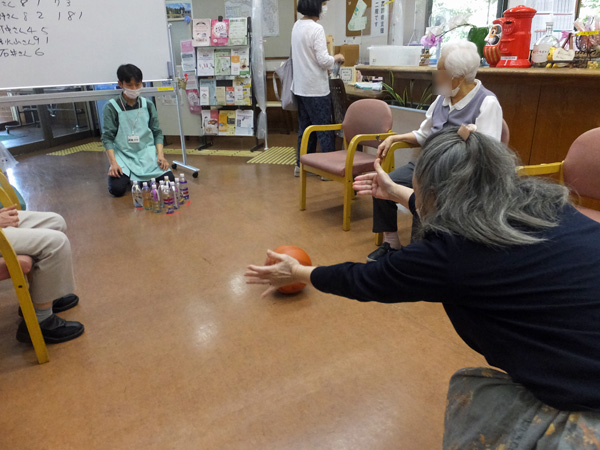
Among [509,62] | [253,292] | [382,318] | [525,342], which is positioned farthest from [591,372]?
[509,62]

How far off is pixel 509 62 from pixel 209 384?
2.57 m

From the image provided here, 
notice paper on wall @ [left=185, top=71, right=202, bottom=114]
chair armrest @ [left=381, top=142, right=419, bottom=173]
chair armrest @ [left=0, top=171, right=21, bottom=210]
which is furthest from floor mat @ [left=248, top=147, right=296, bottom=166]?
chair armrest @ [left=0, top=171, right=21, bottom=210]

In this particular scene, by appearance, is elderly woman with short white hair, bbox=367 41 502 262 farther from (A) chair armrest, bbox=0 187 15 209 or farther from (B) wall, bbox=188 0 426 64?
(B) wall, bbox=188 0 426 64

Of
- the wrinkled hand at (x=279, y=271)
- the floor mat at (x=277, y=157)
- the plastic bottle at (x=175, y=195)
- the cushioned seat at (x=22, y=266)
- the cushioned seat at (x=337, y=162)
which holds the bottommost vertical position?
the floor mat at (x=277, y=157)

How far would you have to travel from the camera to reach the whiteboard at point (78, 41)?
3.22m

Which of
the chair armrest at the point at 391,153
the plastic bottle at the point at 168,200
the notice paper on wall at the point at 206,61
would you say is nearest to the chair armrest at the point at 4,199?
the plastic bottle at the point at 168,200

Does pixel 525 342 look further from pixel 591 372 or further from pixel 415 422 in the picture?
pixel 415 422

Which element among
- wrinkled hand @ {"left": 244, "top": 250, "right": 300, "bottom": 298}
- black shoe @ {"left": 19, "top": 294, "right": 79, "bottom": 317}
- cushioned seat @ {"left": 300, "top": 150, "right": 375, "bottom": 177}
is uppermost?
wrinkled hand @ {"left": 244, "top": 250, "right": 300, "bottom": 298}

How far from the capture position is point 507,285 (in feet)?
2.85

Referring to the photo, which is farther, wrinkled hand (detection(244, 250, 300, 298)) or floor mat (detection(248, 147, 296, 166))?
floor mat (detection(248, 147, 296, 166))

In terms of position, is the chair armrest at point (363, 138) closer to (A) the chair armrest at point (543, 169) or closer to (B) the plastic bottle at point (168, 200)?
(A) the chair armrest at point (543, 169)

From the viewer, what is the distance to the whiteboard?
3.22 metres

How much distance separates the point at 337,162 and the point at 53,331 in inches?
78.8

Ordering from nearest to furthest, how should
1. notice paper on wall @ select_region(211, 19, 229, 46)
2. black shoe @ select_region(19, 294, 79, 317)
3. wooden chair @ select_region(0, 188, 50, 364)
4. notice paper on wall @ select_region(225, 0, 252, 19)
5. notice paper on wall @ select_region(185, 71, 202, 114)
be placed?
wooden chair @ select_region(0, 188, 50, 364) → black shoe @ select_region(19, 294, 79, 317) → notice paper on wall @ select_region(211, 19, 229, 46) → notice paper on wall @ select_region(185, 71, 202, 114) → notice paper on wall @ select_region(225, 0, 252, 19)
